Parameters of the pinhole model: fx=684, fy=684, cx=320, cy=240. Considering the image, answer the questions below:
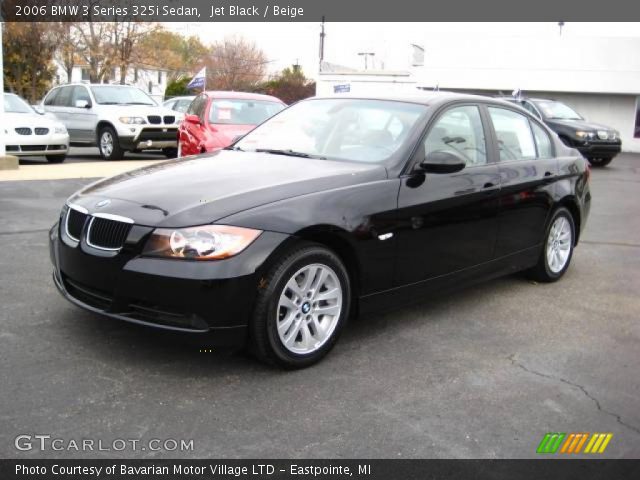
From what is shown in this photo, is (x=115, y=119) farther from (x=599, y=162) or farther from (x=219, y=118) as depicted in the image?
(x=599, y=162)

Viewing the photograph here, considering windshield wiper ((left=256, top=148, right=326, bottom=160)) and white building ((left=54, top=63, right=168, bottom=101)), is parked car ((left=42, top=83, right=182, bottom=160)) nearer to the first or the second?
windshield wiper ((left=256, top=148, right=326, bottom=160))

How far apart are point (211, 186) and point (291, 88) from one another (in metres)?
41.0

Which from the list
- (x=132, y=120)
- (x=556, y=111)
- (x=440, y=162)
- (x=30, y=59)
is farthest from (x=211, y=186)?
(x=30, y=59)

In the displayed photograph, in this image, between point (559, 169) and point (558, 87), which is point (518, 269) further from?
point (558, 87)

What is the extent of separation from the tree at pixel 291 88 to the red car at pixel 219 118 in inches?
1145

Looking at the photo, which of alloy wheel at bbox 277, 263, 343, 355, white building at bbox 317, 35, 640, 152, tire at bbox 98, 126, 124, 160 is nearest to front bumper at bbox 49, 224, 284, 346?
alloy wheel at bbox 277, 263, 343, 355

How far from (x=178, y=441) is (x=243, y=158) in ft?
7.56

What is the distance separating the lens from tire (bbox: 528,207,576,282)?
5.96 metres

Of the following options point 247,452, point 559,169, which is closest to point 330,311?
point 247,452

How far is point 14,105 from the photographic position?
14.6 m

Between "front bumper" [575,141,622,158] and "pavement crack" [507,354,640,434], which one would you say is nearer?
"pavement crack" [507,354,640,434]

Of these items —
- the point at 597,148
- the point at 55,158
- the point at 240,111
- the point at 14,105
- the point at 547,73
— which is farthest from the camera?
the point at 547,73

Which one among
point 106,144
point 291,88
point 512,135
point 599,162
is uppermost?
point 291,88
